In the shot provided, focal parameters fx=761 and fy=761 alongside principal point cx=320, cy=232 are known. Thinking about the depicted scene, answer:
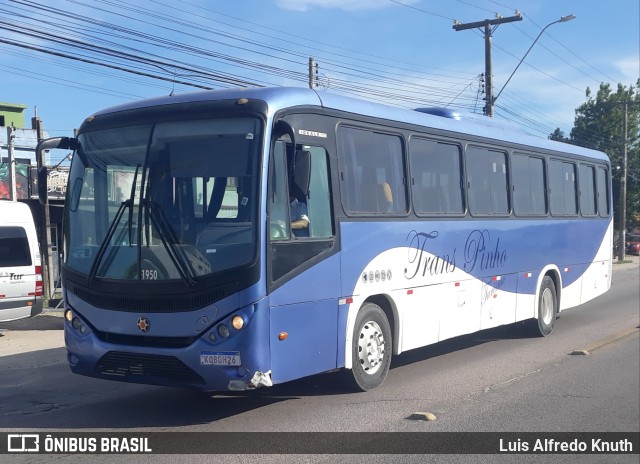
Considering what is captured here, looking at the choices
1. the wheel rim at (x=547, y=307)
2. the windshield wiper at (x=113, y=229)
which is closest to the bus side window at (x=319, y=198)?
the windshield wiper at (x=113, y=229)

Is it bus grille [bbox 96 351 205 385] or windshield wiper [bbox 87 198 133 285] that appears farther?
windshield wiper [bbox 87 198 133 285]

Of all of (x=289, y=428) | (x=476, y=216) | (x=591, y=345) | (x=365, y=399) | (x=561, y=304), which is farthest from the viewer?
(x=561, y=304)

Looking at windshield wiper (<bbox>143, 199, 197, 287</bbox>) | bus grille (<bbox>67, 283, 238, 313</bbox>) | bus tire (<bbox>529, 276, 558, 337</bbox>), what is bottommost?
→ bus tire (<bbox>529, 276, 558, 337</bbox>)

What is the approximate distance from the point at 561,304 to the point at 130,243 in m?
9.50

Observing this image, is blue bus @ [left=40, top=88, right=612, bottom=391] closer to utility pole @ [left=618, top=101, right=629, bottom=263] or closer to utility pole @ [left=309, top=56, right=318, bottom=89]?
utility pole @ [left=309, top=56, right=318, bottom=89]

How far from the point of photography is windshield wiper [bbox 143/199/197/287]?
277 inches

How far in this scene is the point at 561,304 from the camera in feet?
46.9

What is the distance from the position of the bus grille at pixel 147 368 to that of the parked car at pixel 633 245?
164 ft

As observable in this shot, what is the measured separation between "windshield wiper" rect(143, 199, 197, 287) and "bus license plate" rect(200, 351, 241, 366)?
0.66 meters

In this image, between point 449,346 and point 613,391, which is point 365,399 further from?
point 449,346

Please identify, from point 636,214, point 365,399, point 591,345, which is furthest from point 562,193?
point 636,214

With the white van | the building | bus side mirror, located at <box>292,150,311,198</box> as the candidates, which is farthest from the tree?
bus side mirror, located at <box>292,150,311,198</box>

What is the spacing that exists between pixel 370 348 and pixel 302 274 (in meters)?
1.64

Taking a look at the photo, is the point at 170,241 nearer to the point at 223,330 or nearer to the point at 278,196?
the point at 223,330
